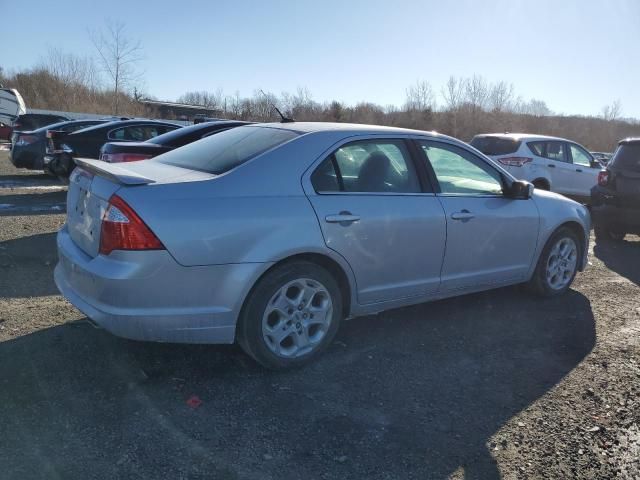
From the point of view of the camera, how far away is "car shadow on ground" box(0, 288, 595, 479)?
100 inches

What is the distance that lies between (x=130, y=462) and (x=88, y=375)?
3.13 feet

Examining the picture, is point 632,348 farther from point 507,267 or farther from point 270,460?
point 270,460

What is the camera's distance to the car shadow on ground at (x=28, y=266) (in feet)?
15.4

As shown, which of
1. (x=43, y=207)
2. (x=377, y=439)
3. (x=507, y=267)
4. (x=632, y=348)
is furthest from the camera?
(x=43, y=207)

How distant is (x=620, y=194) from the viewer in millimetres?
7848

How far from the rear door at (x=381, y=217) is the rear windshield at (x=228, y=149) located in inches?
16.7

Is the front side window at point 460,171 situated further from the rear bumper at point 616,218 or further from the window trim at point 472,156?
the rear bumper at point 616,218

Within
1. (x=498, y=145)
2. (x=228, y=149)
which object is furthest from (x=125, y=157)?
(x=498, y=145)

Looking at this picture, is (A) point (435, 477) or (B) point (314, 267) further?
(B) point (314, 267)

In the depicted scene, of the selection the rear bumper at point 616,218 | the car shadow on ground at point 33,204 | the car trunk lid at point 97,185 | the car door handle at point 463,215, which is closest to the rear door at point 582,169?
the rear bumper at point 616,218

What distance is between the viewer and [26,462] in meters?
2.42

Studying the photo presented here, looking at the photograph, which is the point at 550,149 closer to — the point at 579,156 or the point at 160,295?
the point at 579,156

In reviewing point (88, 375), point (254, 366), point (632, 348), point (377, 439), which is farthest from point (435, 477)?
point (632, 348)

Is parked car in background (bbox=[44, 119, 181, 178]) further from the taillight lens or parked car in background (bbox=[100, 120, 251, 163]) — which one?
parked car in background (bbox=[100, 120, 251, 163])
